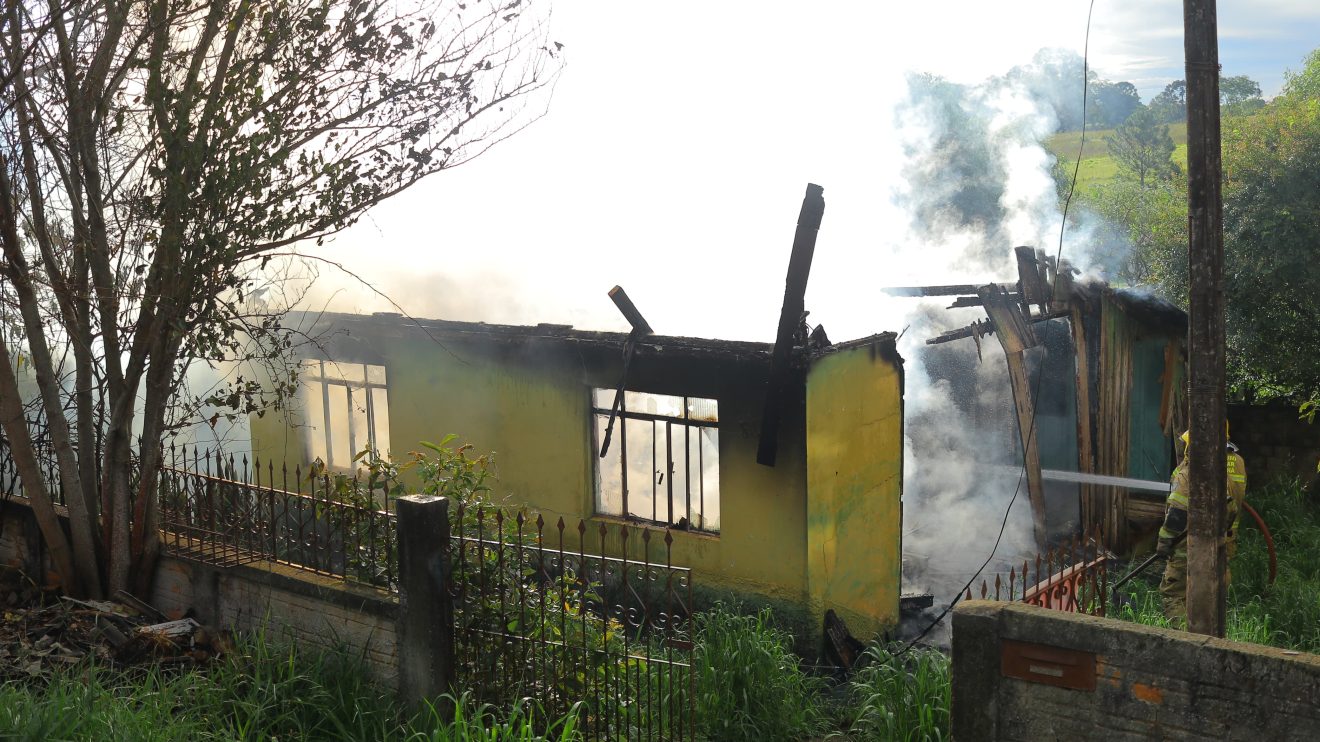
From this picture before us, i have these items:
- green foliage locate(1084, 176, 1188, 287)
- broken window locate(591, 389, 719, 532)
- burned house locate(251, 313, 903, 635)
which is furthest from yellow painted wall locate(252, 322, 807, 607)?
green foliage locate(1084, 176, 1188, 287)

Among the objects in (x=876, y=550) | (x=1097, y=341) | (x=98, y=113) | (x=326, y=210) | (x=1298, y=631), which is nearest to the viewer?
(x=98, y=113)

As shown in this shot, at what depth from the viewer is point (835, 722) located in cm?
770

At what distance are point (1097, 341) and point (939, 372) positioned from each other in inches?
259

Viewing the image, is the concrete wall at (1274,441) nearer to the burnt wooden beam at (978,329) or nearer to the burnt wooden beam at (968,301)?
the burnt wooden beam at (978,329)

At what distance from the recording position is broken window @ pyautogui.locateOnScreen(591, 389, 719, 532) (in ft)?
35.5

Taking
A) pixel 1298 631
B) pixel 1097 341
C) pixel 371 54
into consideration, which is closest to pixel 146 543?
pixel 371 54

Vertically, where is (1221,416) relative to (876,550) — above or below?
above

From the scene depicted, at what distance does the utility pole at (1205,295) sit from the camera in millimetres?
5410

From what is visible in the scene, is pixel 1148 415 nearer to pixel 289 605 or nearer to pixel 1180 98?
pixel 289 605

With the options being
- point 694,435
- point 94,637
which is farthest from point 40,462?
point 694,435

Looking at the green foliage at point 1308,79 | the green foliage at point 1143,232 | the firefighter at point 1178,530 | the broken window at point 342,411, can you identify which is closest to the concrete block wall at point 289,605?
the broken window at point 342,411

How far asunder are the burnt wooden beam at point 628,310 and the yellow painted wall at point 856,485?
180 cm

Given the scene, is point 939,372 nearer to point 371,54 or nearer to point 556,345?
point 556,345

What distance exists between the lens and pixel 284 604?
7.18 meters
